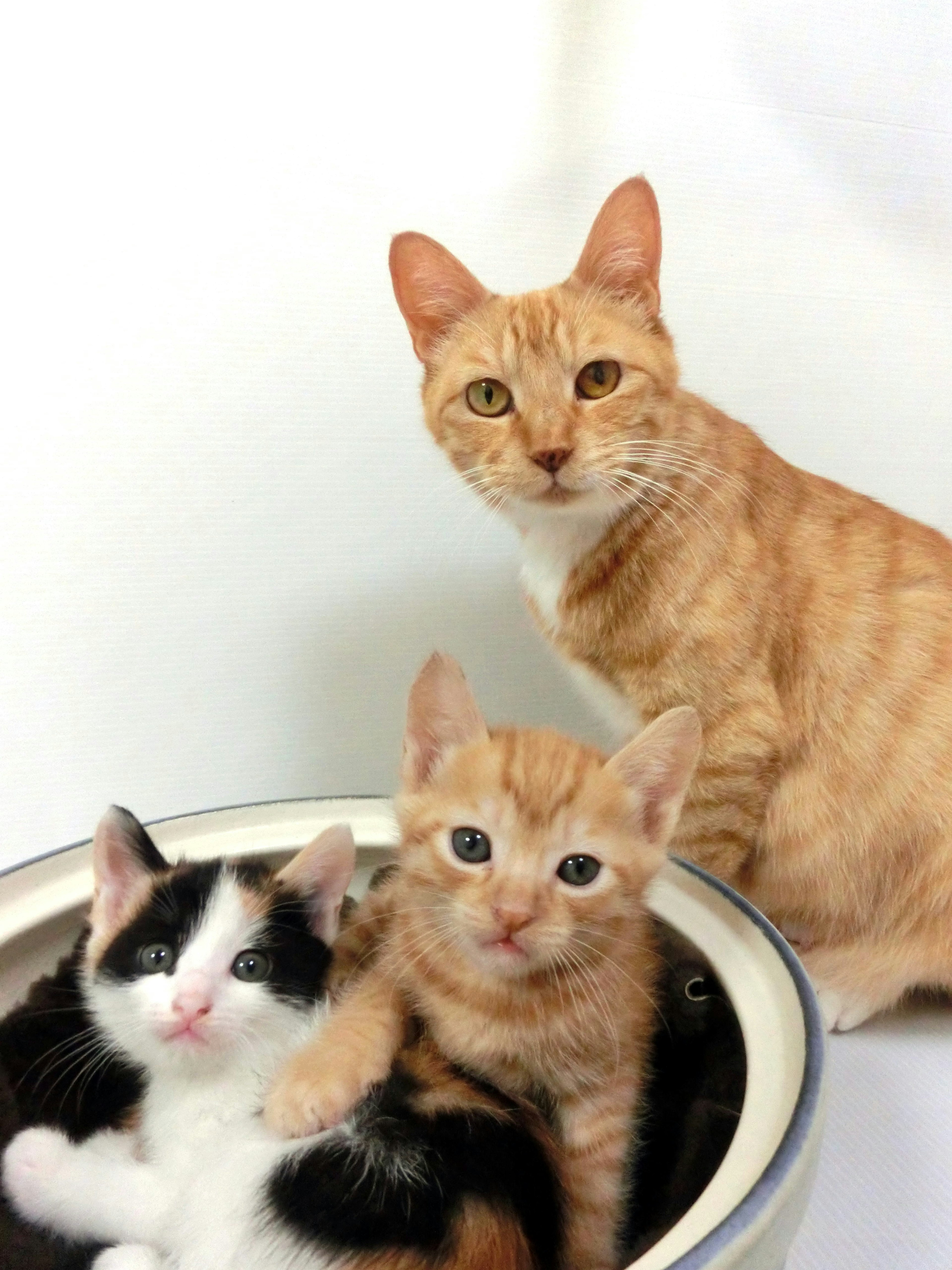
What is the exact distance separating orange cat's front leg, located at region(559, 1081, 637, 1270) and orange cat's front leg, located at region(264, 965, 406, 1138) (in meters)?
0.15

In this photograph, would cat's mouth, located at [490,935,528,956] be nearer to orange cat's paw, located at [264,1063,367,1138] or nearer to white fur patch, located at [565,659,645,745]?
orange cat's paw, located at [264,1063,367,1138]

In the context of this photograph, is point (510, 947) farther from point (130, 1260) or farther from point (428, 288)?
point (428, 288)

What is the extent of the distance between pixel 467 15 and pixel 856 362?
28.8 inches

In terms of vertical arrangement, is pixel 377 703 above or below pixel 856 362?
below

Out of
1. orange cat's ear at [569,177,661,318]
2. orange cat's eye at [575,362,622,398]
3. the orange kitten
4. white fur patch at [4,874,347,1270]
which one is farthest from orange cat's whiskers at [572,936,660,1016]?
orange cat's ear at [569,177,661,318]

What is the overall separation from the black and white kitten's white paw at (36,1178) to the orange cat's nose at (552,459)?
69 centimetres

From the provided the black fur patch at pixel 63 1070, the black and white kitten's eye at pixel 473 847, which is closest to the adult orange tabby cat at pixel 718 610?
the black and white kitten's eye at pixel 473 847

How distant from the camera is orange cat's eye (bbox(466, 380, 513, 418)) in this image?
38.6 inches

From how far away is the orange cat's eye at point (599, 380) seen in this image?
957 millimetres

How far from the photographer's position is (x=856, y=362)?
1374mm

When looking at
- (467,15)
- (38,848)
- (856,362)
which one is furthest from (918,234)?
(38,848)

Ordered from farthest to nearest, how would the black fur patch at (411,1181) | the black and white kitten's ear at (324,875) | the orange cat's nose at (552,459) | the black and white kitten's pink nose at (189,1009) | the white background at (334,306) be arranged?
the white background at (334,306) → the orange cat's nose at (552,459) → the black and white kitten's ear at (324,875) → the black and white kitten's pink nose at (189,1009) → the black fur patch at (411,1181)

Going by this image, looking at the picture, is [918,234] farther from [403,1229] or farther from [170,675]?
[403,1229]

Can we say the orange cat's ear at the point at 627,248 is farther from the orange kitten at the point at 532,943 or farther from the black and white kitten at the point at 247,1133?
the black and white kitten at the point at 247,1133
